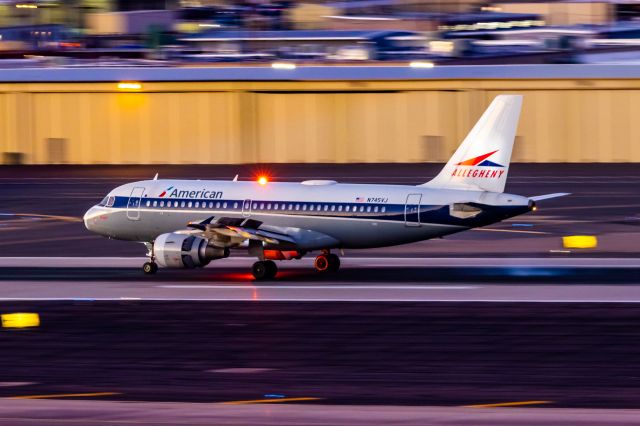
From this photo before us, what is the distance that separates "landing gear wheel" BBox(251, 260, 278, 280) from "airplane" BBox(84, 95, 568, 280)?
0.11ft

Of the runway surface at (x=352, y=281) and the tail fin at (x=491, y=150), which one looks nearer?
the runway surface at (x=352, y=281)

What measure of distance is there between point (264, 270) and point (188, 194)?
391cm

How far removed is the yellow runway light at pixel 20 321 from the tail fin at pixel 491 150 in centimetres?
1442

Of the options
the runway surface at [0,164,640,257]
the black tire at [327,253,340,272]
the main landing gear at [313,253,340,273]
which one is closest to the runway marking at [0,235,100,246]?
the runway surface at [0,164,640,257]

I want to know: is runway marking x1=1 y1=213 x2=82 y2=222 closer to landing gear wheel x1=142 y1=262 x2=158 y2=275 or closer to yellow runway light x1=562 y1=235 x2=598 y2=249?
landing gear wheel x1=142 y1=262 x2=158 y2=275

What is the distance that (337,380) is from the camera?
26469 mm

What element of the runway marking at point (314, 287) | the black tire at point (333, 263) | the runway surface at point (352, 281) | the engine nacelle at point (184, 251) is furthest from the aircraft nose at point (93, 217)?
the black tire at point (333, 263)

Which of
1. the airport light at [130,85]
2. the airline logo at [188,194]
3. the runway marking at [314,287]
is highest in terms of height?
the airport light at [130,85]

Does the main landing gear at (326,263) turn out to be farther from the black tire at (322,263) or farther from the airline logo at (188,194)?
the airline logo at (188,194)

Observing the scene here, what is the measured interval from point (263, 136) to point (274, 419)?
58.1 meters

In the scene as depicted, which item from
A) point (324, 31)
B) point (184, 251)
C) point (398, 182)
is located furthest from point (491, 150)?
point (324, 31)

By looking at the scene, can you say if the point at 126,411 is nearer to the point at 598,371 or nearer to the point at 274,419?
the point at 274,419

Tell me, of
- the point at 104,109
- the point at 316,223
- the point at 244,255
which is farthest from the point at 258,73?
the point at 316,223

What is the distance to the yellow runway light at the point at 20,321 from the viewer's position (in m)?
33.7
